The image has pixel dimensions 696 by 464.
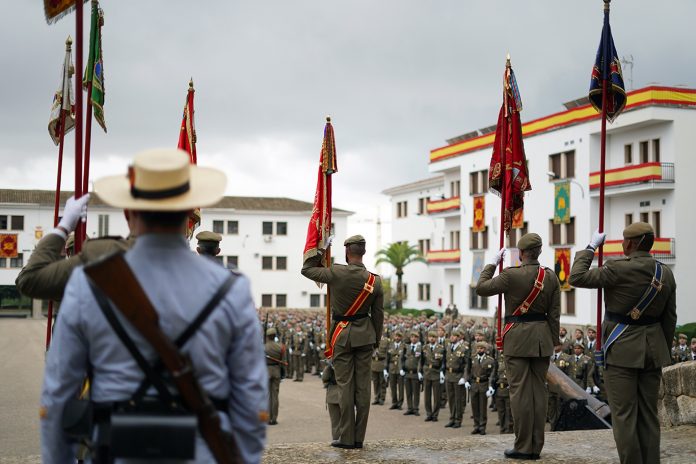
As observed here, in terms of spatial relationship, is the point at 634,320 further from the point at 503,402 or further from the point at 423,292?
the point at 423,292

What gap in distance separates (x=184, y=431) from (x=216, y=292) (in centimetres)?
50

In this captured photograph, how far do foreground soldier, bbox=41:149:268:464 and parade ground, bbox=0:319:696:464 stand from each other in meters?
4.10

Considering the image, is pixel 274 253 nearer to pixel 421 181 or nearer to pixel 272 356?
pixel 421 181

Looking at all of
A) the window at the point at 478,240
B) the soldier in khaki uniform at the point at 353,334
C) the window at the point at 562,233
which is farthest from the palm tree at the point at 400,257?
the soldier in khaki uniform at the point at 353,334

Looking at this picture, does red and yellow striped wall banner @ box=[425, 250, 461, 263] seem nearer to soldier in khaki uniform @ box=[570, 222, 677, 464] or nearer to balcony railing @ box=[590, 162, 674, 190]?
balcony railing @ box=[590, 162, 674, 190]

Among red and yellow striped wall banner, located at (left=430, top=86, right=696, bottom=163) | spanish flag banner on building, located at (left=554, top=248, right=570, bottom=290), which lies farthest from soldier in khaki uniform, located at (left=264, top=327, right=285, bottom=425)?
spanish flag banner on building, located at (left=554, top=248, right=570, bottom=290)

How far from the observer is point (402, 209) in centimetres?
6356

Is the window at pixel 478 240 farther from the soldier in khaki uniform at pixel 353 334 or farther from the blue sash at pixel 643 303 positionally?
the blue sash at pixel 643 303

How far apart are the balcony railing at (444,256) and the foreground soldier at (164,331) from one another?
156ft

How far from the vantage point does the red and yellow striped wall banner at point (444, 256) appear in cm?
5067

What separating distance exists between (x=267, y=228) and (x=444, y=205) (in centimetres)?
2196

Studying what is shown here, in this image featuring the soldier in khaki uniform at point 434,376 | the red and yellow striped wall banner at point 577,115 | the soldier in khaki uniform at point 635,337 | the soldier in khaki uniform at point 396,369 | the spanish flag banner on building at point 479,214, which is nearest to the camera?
the soldier in khaki uniform at point 635,337

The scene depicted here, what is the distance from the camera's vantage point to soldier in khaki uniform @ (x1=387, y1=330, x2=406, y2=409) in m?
21.0

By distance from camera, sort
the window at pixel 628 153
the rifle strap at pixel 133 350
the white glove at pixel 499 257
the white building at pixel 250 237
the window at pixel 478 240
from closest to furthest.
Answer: the rifle strap at pixel 133 350 → the white glove at pixel 499 257 → the window at pixel 628 153 → the window at pixel 478 240 → the white building at pixel 250 237
